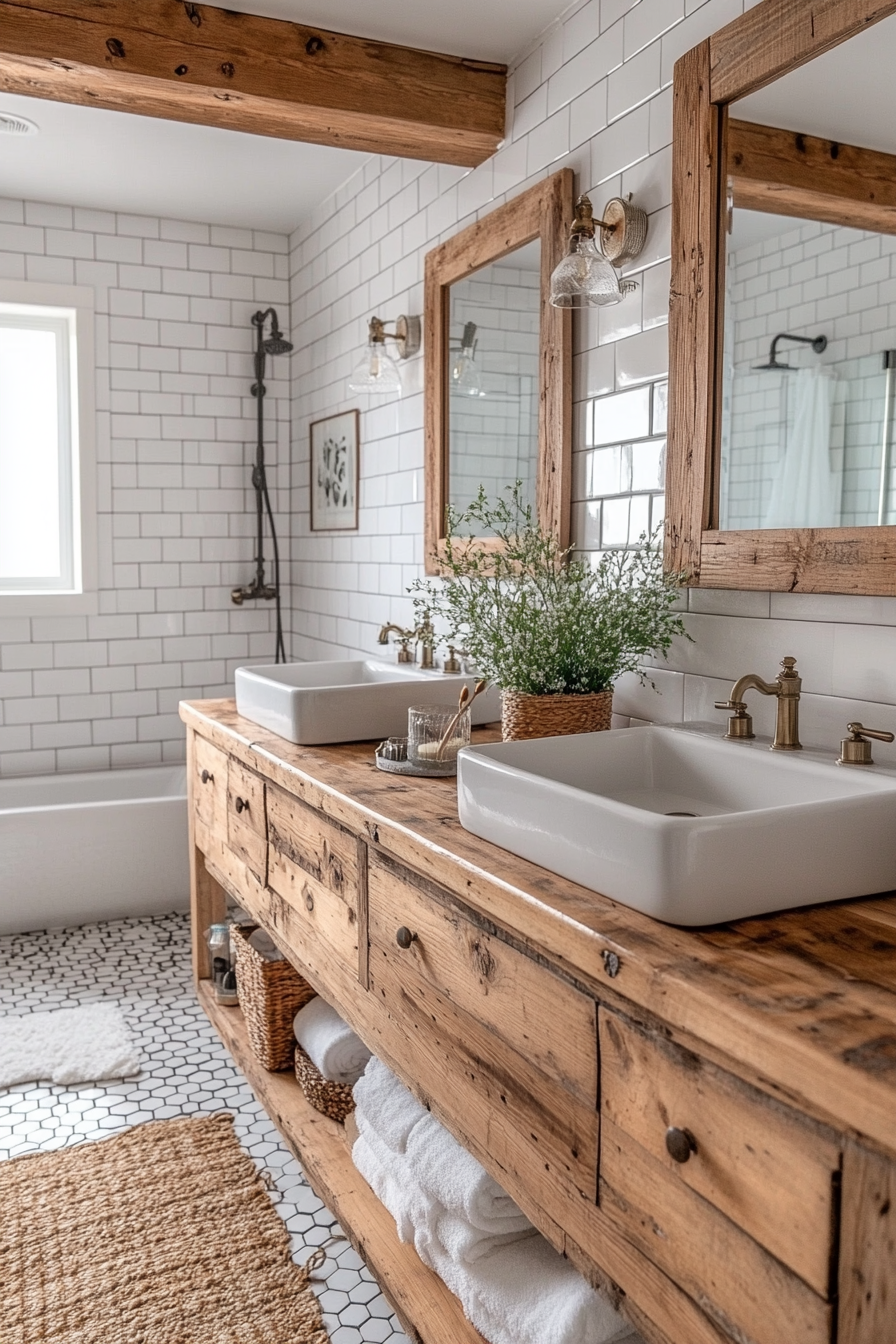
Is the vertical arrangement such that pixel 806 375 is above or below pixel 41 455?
below

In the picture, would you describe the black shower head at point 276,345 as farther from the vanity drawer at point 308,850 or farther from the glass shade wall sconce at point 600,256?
the vanity drawer at point 308,850

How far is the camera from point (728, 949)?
3.60ft

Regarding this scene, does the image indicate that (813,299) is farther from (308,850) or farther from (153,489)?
(153,489)

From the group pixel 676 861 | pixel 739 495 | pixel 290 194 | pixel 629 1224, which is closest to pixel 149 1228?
pixel 629 1224

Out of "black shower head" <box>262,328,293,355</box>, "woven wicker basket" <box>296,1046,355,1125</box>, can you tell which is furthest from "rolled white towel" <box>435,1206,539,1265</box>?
"black shower head" <box>262,328,293,355</box>

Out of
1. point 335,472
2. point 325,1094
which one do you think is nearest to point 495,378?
point 335,472

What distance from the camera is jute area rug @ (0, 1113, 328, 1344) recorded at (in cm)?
190

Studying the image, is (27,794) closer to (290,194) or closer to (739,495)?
(290,194)

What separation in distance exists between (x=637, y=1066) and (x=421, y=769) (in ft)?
3.09

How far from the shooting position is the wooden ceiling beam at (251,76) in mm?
2301

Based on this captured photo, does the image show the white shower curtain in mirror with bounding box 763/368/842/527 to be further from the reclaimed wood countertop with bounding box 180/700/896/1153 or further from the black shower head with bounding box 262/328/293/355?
the black shower head with bounding box 262/328/293/355

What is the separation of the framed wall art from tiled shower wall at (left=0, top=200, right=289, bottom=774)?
1.42 ft

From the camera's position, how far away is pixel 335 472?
12.8ft

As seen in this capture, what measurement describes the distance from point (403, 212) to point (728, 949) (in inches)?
107
